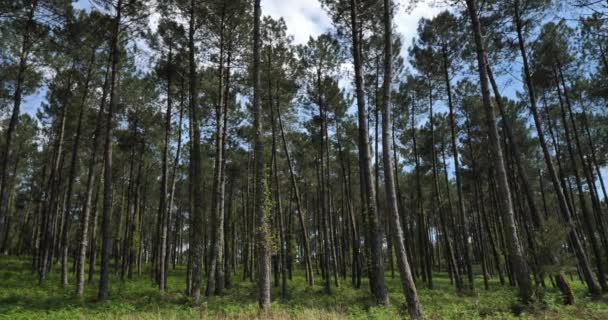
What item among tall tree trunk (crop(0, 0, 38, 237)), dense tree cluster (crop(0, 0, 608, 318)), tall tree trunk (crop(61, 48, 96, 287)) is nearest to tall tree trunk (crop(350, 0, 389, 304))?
dense tree cluster (crop(0, 0, 608, 318))

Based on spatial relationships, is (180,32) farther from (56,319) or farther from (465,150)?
(465,150)

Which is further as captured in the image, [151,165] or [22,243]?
[22,243]

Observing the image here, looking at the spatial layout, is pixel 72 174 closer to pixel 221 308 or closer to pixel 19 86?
pixel 19 86

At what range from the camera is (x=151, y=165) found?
26.9m

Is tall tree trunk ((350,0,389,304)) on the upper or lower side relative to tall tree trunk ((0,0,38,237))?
lower

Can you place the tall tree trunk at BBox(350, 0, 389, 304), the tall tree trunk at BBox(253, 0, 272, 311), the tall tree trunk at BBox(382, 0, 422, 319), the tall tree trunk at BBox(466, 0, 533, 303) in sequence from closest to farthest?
1. the tall tree trunk at BBox(382, 0, 422, 319)
2. the tall tree trunk at BBox(466, 0, 533, 303)
3. the tall tree trunk at BBox(253, 0, 272, 311)
4. the tall tree trunk at BBox(350, 0, 389, 304)

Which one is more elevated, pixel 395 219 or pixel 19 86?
pixel 19 86

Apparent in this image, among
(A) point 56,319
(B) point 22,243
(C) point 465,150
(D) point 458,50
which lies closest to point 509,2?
(D) point 458,50

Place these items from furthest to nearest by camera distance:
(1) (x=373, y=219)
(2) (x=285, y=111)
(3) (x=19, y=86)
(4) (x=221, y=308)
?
(2) (x=285, y=111) → (3) (x=19, y=86) → (1) (x=373, y=219) → (4) (x=221, y=308)

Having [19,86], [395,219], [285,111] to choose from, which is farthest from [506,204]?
[19,86]

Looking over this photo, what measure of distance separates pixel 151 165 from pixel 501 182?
24.6 metres

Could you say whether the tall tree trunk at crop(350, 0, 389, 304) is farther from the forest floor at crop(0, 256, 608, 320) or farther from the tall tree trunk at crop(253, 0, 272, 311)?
the tall tree trunk at crop(253, 0, 272, 311)

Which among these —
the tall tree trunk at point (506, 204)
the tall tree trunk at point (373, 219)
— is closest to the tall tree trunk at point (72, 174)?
the tall tree trunk at point (373, 219)

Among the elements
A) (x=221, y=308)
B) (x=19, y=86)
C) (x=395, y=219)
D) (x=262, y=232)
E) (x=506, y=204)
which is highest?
(x=19, y=86)
